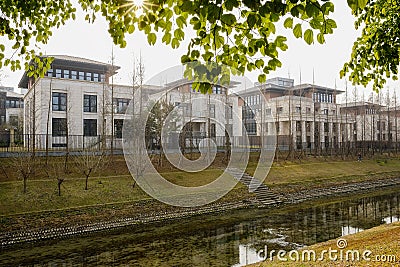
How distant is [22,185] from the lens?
17719mm

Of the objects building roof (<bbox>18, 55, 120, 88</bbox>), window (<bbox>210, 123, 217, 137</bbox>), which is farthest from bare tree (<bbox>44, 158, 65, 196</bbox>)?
window (<bbox>210, 123, 217, 137</bbox>)

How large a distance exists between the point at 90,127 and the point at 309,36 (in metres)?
31.3

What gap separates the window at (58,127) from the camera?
1193 inches

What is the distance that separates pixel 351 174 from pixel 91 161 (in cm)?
2186

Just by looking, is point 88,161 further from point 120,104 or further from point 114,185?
point 120,104

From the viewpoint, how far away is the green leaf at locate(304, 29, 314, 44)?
8.80ft

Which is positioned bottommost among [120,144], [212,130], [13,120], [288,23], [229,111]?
[120,144]

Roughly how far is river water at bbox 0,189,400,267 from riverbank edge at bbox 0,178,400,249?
57cm

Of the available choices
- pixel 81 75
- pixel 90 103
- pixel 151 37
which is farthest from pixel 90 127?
pixel 151 37

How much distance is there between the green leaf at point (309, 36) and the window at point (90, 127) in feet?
101

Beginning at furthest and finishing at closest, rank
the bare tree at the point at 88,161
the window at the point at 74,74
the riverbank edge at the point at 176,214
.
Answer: the window at the point at 74,74
the bare tree at the point at 88,161
the riverbank edge at the point at 176,214

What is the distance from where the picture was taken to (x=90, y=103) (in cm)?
3219

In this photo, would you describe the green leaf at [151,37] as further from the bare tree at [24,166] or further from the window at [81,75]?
the window at [81,75]

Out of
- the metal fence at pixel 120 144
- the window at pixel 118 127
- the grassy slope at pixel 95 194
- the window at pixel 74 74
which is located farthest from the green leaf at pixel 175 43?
the window at pixel 74 74
